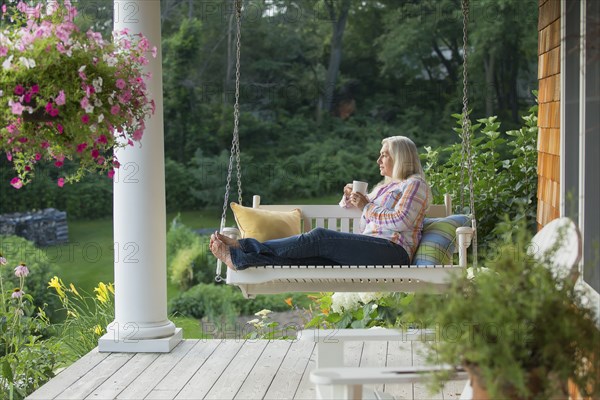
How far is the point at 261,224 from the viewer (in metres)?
4.34

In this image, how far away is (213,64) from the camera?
11984 millimetres

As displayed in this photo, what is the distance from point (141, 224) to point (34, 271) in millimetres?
5319

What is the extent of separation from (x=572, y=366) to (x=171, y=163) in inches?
384

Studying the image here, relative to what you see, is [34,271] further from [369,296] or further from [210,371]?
[210,371]

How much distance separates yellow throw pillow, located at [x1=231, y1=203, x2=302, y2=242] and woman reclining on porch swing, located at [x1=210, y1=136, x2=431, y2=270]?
0.19m

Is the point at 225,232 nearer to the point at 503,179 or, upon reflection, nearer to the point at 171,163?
the point at 503,179

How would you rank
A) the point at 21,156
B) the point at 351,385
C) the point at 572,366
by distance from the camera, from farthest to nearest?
the point at 21,156 < the point at 351,385 < the point at 572,366

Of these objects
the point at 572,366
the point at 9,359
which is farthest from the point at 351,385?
the point at 9,359

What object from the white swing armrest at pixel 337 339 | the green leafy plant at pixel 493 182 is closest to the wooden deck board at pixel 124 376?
the white swing armrest at pixel 337 339

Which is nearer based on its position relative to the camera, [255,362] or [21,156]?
[21,156]

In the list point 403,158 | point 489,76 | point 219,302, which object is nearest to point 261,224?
point 403,158

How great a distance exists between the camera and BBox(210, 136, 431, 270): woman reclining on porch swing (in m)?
4.07

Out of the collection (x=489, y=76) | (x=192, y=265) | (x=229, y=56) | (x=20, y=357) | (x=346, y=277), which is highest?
(x=229, y=56)

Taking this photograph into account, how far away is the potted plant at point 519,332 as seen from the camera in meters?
2.49
